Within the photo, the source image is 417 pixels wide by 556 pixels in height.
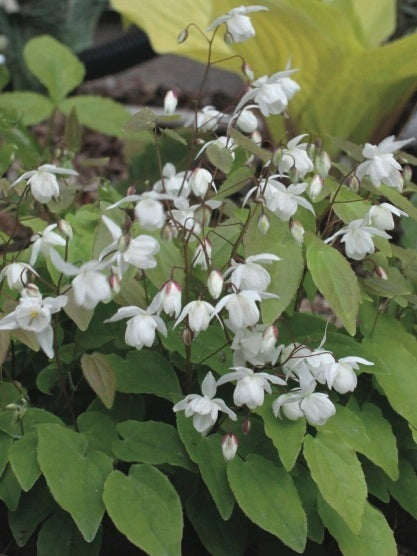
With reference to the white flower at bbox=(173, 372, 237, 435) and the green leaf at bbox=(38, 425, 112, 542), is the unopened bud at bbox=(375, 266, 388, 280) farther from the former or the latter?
the green leaf at bbox=(38, 425, 112, 542)

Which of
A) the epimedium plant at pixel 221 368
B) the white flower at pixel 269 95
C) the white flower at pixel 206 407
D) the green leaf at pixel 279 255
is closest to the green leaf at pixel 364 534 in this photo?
the epimedium plant at pixel 221 368

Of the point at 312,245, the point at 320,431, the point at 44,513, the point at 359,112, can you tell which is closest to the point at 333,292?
the point at 312,245

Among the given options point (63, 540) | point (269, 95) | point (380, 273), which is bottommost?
point (63, 540)

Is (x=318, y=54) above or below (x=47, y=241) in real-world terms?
below

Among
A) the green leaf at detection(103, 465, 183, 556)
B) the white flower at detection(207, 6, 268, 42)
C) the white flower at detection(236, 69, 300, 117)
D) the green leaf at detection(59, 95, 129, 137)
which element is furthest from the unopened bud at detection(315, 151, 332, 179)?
the green leaf at detection(59, 95, 129, 137)

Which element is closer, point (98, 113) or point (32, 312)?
point (32, 312)

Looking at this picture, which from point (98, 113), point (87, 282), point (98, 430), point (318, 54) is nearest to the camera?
point (87, 282)

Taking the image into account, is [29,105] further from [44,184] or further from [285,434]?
[285,434]

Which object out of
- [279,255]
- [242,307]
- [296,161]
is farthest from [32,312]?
[296,161]
